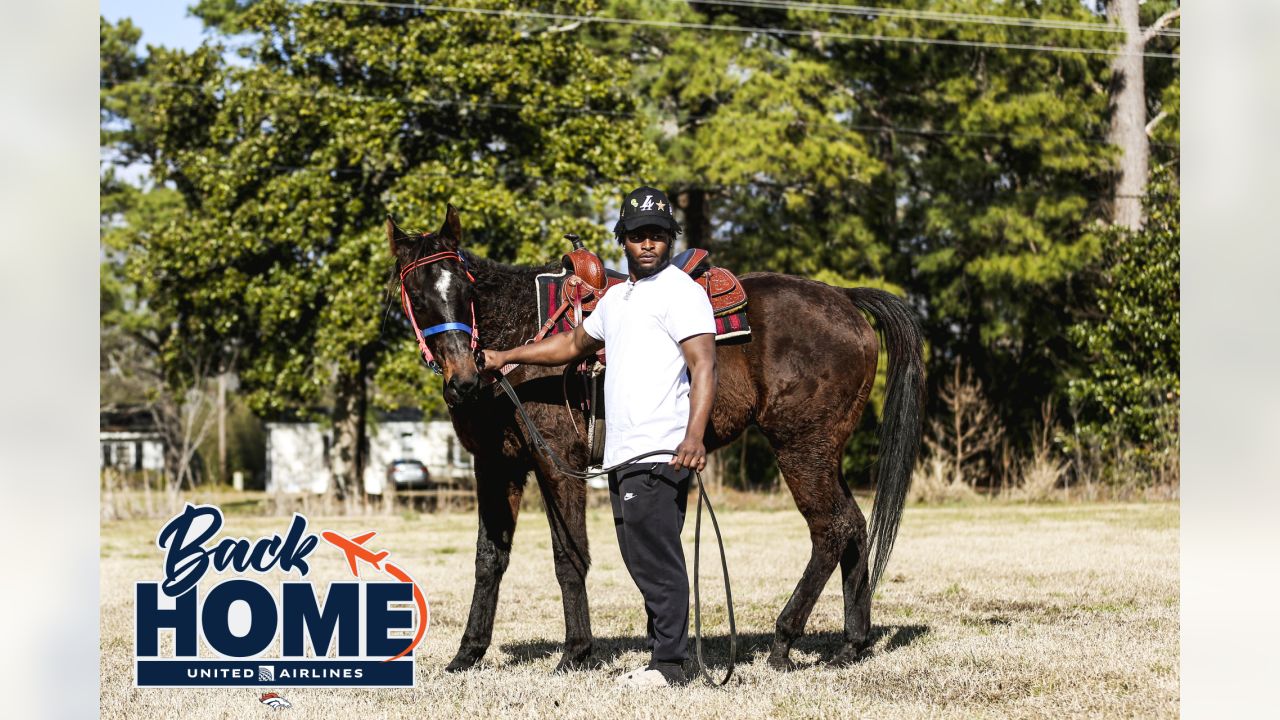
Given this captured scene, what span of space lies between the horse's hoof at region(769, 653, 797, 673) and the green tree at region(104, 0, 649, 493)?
14566 millimetres

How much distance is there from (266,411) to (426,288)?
18.3m

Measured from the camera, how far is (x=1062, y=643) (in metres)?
7.10

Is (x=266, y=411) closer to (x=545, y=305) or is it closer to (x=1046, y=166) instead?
(x=1046, y=166)

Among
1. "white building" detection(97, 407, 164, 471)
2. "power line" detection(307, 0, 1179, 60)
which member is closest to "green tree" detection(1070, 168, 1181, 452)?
"power line" detection(307, 0, 1179, 60)

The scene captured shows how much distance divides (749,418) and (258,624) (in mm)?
2730

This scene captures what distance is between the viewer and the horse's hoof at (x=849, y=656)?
671cm

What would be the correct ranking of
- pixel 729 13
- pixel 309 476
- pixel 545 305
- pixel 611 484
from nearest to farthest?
pixel 611 484 < pixel 545 305 < pixel 729 13 < pixel 309 476

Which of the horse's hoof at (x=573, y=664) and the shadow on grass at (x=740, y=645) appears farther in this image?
the shadow on grass at (x=740, y=645)

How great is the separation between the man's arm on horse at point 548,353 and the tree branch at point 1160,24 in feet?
71.4

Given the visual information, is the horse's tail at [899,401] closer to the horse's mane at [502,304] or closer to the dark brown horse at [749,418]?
the dark brown horse at [749,418]

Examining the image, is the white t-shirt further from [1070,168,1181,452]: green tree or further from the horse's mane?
[1070,168,1181,452]: green tree

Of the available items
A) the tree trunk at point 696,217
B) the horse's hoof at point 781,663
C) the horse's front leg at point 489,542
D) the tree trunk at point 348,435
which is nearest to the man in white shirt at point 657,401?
the horse's hoof at point 781,663

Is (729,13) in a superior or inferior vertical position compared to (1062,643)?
superior

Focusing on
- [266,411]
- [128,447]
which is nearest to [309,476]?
[128,447]
